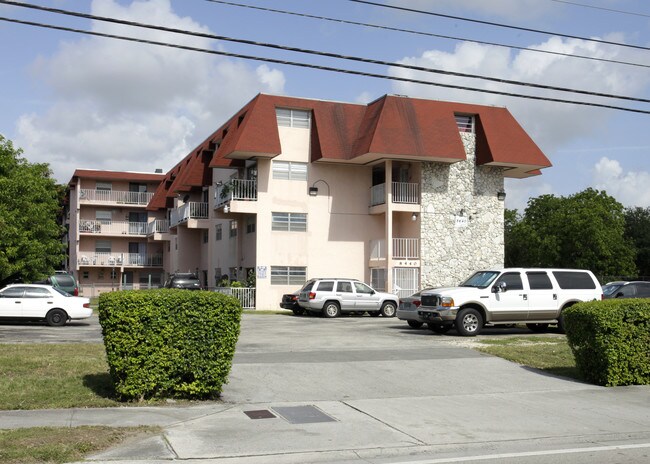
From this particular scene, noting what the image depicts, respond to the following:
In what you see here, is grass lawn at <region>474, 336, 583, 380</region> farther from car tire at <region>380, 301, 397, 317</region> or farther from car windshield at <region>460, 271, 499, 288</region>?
car tire at <region>380, 301, 397, 317</region>

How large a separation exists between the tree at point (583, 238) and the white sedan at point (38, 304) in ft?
180

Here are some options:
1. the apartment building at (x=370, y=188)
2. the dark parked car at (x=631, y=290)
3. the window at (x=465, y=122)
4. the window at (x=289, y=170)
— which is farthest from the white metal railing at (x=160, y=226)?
the dark parked car at (x=631, y=290)

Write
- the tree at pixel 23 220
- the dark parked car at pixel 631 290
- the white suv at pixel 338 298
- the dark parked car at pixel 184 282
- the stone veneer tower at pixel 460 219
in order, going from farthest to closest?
the stone veneer tower at pixel 460 219 < the tree at pixel 23 220 < the dark parked car at pixel 184 282 < the white suv at pixel 338 298 < the dark parked car at pixel 631 290

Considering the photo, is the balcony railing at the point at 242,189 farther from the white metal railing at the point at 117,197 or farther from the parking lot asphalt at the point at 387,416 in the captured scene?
the white metal railing at the point at 117,197

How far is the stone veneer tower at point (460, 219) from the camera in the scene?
1513 inches

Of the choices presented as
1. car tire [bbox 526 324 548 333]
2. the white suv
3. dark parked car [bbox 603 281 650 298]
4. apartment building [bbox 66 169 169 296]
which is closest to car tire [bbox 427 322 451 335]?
car tire [bbox 526 324 548 333]

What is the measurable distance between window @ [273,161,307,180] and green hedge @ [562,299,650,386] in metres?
26.0

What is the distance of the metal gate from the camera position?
37938mm

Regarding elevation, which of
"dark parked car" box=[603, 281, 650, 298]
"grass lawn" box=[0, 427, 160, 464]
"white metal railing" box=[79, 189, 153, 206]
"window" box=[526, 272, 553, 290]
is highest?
"white metal railing" box=[79, 189, 153, 206]

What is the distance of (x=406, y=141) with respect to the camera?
36.9 m

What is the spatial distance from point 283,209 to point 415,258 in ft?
23.3

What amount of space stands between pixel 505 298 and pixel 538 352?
15.5 ft

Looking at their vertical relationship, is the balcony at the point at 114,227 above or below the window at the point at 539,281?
above

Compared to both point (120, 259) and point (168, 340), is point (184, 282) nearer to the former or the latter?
point (168, 340)
